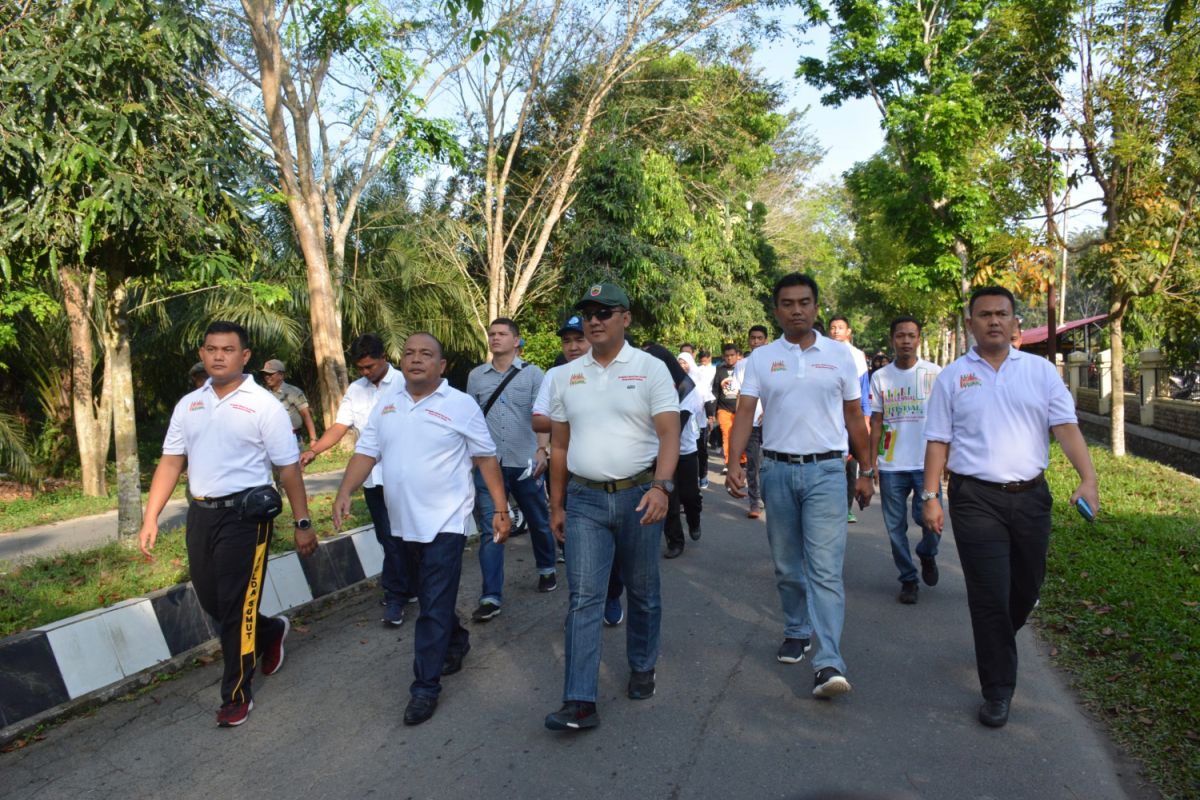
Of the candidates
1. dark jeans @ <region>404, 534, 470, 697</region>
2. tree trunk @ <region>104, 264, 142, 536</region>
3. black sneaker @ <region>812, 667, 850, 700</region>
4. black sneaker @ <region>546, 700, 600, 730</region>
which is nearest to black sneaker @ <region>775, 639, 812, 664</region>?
black sneaker @ <region>812, 667, 850, 700</region>

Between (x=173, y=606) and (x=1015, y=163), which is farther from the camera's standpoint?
(x=1015, y=163)

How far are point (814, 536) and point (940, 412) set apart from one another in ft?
2.81

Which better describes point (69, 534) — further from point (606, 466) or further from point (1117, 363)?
point (1117, 363)

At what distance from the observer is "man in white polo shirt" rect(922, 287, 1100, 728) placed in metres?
4.22

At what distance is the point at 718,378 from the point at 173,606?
774 cm

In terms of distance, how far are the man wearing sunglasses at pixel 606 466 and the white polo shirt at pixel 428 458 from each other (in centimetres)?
62

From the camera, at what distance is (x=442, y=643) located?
450 cm

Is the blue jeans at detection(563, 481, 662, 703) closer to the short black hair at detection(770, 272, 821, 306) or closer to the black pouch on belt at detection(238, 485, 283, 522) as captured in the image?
the short black hair at detection(770, 272, 821, 306)

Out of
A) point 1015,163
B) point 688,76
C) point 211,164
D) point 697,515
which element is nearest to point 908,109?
point 1015,163

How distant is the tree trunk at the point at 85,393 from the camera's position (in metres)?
13.8

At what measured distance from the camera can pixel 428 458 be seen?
15.2ft

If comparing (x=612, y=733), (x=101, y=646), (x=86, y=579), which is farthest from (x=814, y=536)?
(x=86, y=579)

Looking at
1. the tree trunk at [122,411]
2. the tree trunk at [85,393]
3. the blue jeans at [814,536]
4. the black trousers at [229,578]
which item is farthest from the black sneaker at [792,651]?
the tree trunk at [85,393]

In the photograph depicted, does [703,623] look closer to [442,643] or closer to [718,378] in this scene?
[442,643]
